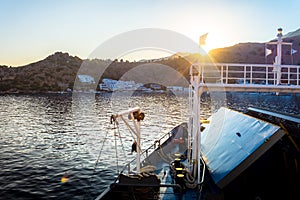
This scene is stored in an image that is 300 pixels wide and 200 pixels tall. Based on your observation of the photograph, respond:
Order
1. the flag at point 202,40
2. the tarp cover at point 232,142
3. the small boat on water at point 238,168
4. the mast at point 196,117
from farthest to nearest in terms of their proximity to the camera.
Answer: the flag at point 202,40
the mast at point 196,117
the tarp cover at point 232,142
the small boat on water at point 238,168

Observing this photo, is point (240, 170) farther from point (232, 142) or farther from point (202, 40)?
point (202, 40)

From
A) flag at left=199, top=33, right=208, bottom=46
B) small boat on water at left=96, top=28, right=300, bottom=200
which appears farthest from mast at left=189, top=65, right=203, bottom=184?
flag at left=199, top=33, right=208, bottom=46

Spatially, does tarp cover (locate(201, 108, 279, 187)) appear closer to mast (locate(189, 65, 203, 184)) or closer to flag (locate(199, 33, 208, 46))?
mast (locate(189, 65, 203, 184))

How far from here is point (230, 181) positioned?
9.27 metres

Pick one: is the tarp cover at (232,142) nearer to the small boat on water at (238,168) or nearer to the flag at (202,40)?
the small boat on water at (238,168)

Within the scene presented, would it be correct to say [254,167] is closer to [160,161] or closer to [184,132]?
[160,161]

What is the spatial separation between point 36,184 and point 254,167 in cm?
1534

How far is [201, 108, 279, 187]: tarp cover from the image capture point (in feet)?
31.3

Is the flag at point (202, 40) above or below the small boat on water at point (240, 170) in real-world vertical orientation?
above

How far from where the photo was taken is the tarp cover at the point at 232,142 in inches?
376

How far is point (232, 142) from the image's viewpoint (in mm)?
11398

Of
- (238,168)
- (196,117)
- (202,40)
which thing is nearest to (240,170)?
(238,168)

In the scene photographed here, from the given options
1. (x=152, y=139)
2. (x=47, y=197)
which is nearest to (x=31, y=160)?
(x=47, y=197)

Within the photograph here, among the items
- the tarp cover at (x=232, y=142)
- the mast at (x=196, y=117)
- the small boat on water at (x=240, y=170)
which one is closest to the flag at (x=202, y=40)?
the mast at (x=196, y=117)
